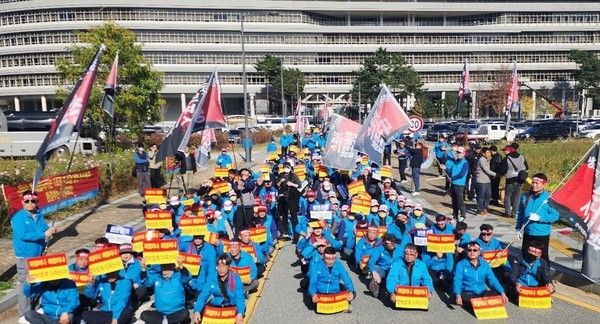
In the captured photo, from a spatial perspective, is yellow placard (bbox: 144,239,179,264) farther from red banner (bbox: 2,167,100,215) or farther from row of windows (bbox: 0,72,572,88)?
row of windows (bbox: 0,72,572,88)

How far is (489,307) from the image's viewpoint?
24.3ft

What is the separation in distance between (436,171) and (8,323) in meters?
18.1

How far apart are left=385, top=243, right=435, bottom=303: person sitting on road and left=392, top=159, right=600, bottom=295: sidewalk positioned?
2.68m

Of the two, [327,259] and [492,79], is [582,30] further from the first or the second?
[327,259]

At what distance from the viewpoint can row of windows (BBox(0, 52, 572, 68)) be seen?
230ft

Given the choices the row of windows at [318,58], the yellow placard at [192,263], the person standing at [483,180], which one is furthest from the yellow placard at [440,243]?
the row of windows at [318,58]

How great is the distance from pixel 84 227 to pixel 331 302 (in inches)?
317

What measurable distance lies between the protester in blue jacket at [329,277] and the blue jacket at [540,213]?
3184mm

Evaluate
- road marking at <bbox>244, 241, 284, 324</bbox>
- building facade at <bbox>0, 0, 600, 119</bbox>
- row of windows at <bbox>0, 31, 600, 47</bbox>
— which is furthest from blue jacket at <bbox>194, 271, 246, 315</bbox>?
row of windows at <bbox>0, 31, 600, 47</bbox>

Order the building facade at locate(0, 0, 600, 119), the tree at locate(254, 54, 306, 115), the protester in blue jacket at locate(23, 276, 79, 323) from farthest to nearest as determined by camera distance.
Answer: the building facade at locate(0, 0, 600, 119) → the tree at locate(254, 54, 306, 115) → the protester in blue jacket at locate(23, 276, 79, 323)

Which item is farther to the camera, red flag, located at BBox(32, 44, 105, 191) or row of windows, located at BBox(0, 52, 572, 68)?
row of windows, located at BBox(0, 52, 572, 68)

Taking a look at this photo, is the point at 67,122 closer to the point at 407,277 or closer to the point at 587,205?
the point at 407,277

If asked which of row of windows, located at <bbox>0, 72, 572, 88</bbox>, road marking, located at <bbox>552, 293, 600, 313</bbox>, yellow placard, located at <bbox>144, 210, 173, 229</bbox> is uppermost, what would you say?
row of windows, located at <bbox>0, 72, 572, 88</bbox>

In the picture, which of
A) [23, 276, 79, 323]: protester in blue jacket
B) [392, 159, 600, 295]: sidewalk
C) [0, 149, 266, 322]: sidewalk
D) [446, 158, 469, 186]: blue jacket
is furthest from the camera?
[446, 158, 469, 186]: blue jacket
